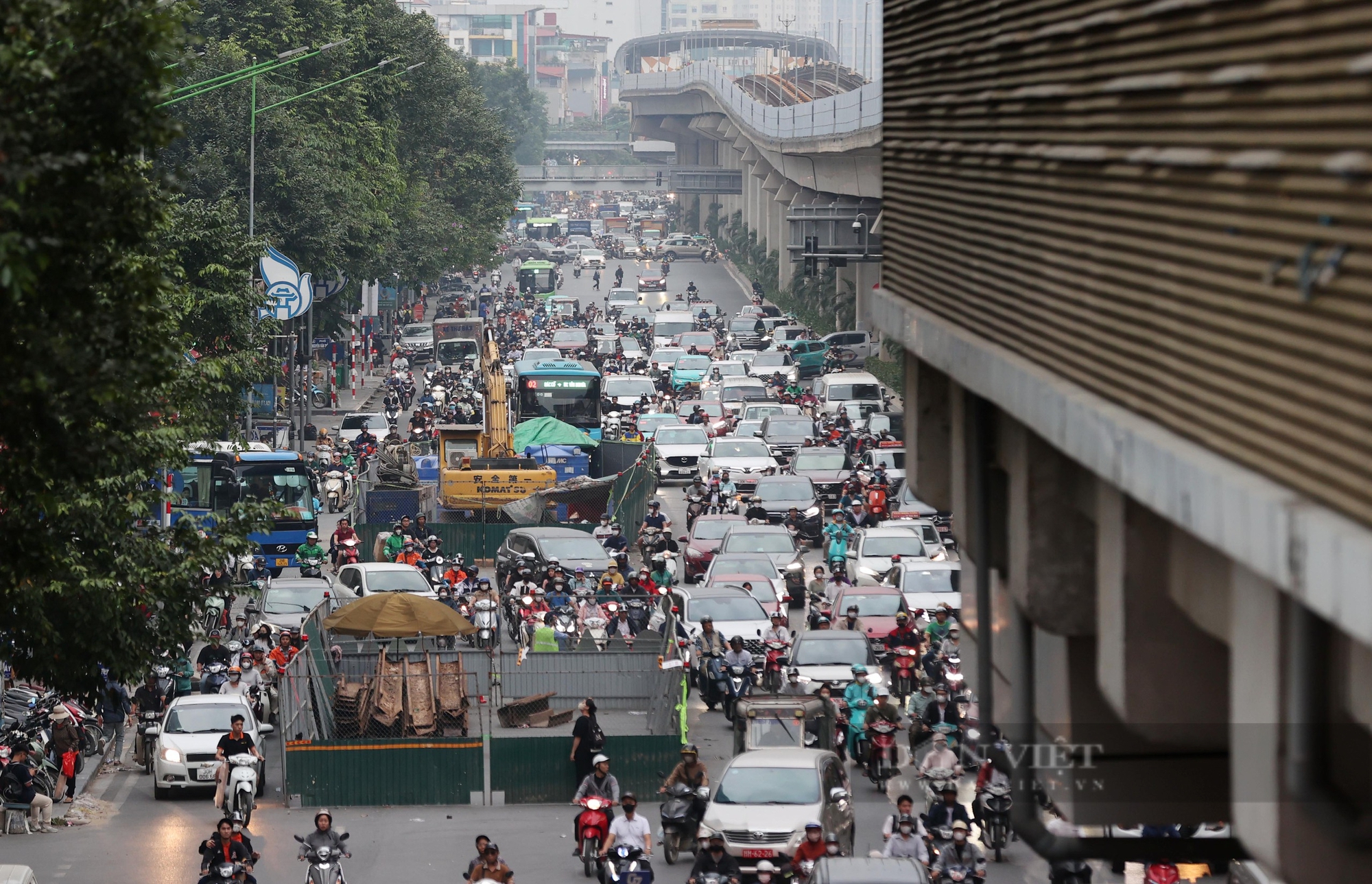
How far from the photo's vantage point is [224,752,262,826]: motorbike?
2117 cm

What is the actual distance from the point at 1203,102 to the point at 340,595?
26.6 meters

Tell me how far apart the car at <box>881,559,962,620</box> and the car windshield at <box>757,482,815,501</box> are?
8943 mm

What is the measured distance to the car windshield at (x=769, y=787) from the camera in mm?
19078

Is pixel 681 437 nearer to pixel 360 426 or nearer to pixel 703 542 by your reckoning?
pixel 360 426

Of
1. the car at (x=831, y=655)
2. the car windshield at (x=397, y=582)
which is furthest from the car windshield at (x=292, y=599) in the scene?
the car at (x=831, y=655)

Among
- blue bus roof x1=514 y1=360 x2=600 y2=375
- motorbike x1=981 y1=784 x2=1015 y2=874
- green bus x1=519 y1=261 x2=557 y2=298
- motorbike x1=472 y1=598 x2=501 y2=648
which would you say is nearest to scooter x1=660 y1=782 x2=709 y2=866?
motorbike x1=981 y1=784 x2=1015 y2=874

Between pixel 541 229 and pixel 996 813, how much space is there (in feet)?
465

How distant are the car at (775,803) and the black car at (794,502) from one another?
1986 centimetres

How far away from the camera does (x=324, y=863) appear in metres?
18.1

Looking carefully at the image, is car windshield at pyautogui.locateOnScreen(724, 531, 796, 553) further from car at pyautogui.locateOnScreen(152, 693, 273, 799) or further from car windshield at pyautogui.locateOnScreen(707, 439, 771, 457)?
car at pyautogui.locateOnScreen(152, 693, 273, 799)

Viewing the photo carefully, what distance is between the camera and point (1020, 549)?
841cm

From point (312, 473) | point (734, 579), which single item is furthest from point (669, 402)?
point (734, 579)

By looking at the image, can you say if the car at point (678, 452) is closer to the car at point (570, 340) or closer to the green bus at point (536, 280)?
the car at point (570, 340)

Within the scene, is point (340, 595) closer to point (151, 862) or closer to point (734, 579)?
point (734, 579)
